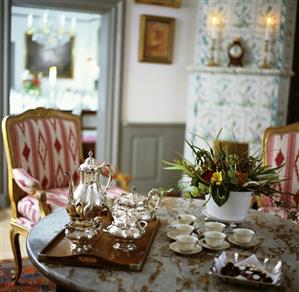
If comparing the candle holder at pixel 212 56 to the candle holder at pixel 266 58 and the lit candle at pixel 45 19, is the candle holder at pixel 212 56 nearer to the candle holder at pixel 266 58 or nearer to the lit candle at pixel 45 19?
the candle holder at pixel 266 58

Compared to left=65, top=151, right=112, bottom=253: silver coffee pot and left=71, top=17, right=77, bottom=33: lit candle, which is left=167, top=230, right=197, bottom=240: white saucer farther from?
left=71, top=17, right=77, bottom=33: lit candle

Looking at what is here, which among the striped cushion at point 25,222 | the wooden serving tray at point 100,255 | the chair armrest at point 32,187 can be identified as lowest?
the striped cushion at point 25,222

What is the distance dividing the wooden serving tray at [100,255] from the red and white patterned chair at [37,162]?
98cm

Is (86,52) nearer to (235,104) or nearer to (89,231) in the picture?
(235,104)

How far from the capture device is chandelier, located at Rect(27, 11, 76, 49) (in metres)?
9.44

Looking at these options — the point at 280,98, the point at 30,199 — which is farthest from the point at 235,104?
the point at 30,199

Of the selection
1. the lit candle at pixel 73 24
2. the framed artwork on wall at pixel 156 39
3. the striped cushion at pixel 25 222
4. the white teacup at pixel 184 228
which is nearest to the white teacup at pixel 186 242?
the white teacup at pixel 184 228

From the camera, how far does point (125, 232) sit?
1703 millimetres

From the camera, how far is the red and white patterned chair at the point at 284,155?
2.96 metres

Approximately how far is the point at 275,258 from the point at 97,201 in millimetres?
672

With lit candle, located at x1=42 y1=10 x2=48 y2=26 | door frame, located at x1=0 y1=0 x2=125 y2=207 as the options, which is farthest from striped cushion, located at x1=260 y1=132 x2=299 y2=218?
lit candle, located at x1=42 y1=10 x2=48 y2=26

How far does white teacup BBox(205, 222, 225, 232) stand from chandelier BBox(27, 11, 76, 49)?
7945 mm

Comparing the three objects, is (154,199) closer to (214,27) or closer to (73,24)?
(214,27)

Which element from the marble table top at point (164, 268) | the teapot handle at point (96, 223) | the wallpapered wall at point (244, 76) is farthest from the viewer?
the wallpapered wall at point (244, 76)
